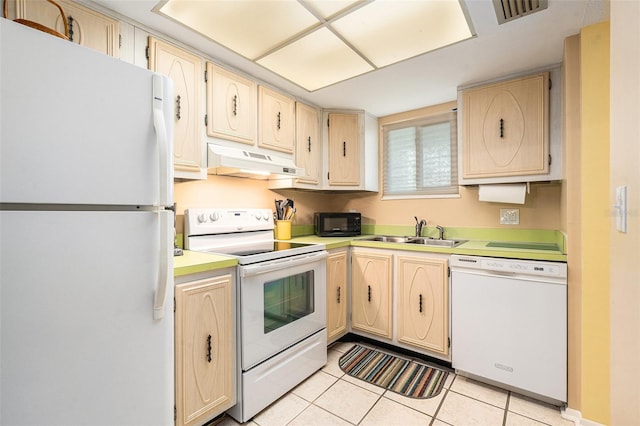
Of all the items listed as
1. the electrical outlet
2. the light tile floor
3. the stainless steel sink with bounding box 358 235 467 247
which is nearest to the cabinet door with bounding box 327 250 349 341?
the stainless steel sink with bounding box 358 235 467 247

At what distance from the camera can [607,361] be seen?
1521 millimetres

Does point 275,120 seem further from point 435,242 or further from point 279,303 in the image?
point 435,242

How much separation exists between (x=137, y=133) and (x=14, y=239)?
1.41 ft

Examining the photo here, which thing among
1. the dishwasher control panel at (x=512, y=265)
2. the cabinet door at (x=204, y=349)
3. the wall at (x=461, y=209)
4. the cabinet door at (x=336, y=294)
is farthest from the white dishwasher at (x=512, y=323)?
the cabinet door at (x=204, y=349)

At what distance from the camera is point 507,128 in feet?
7.11

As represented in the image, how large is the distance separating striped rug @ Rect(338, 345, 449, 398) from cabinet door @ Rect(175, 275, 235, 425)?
3.19ft

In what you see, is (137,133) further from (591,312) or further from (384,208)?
(384,208)

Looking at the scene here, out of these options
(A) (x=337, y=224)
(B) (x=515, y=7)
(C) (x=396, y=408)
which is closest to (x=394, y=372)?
(C) (x=396, y=408)

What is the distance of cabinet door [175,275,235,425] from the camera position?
4.57ft

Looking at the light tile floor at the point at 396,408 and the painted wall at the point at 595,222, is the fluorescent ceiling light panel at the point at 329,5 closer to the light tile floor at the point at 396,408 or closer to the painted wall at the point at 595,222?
the painted wall at the point at 595,222

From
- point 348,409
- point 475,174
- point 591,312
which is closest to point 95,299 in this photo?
point 348,409

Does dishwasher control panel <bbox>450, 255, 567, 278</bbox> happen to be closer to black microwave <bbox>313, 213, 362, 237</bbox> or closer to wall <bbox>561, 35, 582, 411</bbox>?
wall <bbox>561, 35, 582, 411</bbox>

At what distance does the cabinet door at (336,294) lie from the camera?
2.36 m

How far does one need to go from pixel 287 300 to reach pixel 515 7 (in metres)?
2.07
